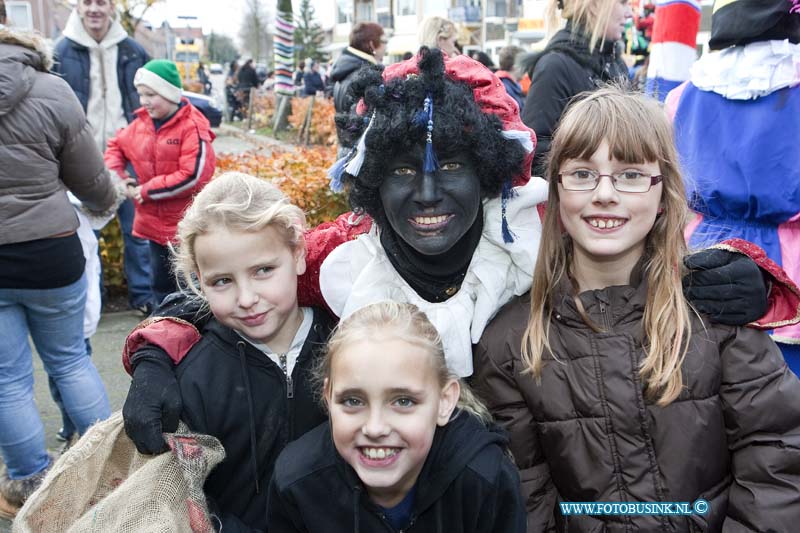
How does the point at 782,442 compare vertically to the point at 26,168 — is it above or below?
below

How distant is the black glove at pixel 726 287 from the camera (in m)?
1.91

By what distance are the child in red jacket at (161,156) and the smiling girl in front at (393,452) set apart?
3235 mm

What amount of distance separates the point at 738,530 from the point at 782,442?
0.26m

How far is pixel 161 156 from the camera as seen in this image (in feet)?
16.3

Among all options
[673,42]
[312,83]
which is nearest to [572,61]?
[673,42]

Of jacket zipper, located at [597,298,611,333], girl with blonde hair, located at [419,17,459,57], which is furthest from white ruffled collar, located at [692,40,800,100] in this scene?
girl with blonde hair, located at [419,17,459,57]

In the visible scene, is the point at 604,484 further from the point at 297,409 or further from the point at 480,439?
the point at 297,409

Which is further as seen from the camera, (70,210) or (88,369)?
(88,369)

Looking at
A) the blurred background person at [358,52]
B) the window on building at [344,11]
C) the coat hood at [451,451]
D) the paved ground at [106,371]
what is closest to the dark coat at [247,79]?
the blurred background person at [358,52]

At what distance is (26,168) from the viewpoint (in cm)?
302

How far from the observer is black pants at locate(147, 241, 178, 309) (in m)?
5.06

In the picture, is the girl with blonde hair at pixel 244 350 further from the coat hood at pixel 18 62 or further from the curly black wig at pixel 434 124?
the coat hood at pixel 18 62

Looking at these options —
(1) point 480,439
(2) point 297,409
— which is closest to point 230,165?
(2) point 297,409

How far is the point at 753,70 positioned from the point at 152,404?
2372 millimetres
